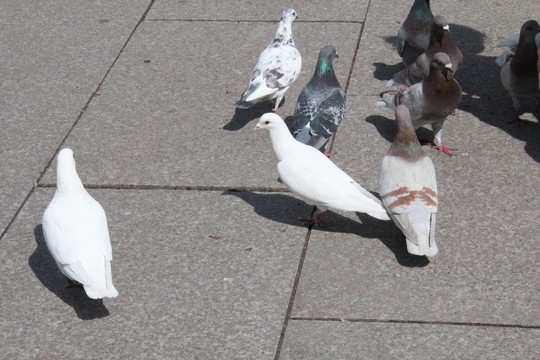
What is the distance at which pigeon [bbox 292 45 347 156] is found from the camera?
6371mm

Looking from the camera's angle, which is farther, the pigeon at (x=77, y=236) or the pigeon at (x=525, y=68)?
the pigeon at (x=525, y=68)

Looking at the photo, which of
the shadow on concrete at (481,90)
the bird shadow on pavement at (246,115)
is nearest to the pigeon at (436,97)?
the shadow on concrete at (481,90)

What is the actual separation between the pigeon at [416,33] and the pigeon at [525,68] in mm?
871

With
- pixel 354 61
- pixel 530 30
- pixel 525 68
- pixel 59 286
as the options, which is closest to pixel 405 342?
pixel 59 286

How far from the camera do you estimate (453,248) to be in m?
5.46

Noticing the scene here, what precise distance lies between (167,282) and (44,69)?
370cm

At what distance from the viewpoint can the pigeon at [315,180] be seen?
5496 millimetres

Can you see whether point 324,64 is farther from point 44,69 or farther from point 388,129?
point 44,69

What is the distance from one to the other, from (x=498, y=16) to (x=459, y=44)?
0.74 m

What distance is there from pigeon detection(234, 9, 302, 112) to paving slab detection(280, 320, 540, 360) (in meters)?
2.62

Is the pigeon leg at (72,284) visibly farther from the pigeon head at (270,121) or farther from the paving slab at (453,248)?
the pigeon head at (270,121)

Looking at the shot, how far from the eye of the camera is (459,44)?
8.19m

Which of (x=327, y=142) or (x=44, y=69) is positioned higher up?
(x=327, y=142)

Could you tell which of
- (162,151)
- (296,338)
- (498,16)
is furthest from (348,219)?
(498,16)
